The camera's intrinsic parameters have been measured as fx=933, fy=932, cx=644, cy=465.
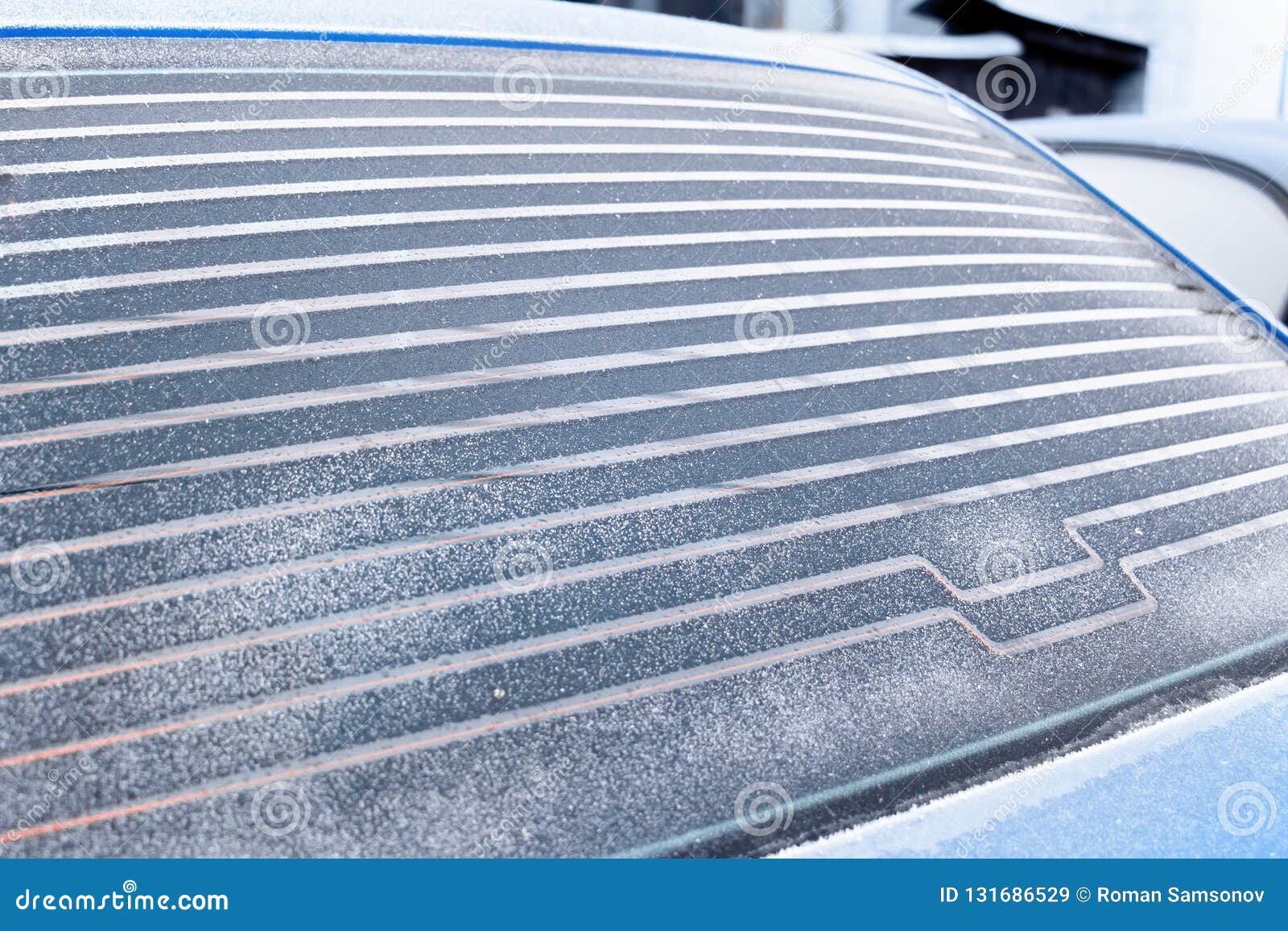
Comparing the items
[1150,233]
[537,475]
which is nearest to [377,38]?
[537,475]

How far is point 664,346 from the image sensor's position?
3.55 ft

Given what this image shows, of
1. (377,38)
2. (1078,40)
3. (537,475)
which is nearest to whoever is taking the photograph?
(537,475)

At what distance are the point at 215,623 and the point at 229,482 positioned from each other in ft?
0.46

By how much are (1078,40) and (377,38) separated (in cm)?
1367

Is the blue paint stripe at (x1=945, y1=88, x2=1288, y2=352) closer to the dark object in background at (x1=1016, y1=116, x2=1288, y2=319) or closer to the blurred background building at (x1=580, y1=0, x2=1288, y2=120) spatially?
the dark object in background at (x1=1016, y1=116, x2=1288, y2=319)

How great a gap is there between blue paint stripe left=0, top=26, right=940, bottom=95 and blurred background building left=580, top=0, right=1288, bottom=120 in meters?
8.07

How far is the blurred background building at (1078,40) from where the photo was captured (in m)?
10.6

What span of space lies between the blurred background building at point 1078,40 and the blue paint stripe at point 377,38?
8068 mm

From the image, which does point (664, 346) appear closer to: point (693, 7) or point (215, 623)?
point (215, 623)

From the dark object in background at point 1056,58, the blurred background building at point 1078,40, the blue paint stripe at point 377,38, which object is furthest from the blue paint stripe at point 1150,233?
the dark object in background at point 1056,58

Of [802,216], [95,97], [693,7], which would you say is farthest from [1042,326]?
[693,7]

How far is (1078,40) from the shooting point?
40.9 feet

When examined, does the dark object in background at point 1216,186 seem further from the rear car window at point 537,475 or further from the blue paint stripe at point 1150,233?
the rear car window at point 537,475

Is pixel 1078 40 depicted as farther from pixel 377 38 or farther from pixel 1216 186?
pixel 377 38
